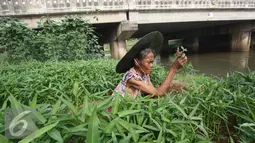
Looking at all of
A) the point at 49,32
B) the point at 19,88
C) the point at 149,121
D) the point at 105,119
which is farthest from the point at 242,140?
the point at 49,32

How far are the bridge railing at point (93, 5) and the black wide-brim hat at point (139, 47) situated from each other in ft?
15.3

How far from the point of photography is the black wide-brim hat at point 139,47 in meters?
1.77

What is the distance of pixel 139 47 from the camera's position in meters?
1.79

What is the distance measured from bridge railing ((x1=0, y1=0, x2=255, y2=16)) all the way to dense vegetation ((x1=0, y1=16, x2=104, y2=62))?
3.28 ft

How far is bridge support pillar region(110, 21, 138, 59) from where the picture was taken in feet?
21.6

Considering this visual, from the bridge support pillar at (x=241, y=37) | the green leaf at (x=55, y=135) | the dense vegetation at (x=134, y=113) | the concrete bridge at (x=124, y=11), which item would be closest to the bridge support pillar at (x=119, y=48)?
the concrete bridge at (x=124, y=11)

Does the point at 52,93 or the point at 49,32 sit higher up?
the point at 49,32

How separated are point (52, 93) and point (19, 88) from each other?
0.47 meters

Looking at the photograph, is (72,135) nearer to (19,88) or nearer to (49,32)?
(19,88)

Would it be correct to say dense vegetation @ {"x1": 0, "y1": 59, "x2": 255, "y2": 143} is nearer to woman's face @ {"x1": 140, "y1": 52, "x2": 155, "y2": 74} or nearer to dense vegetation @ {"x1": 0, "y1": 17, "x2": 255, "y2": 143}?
dense vegetation @ {"x1": 0, "y1": 17, "x2": 255, "y2": 143}

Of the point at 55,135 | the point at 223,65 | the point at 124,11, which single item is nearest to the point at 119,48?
the point at 124,11

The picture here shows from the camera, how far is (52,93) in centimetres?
191

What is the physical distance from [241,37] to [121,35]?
970 cm

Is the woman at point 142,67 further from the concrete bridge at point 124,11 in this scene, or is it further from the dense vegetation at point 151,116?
the concrete bridge at point 124,11
